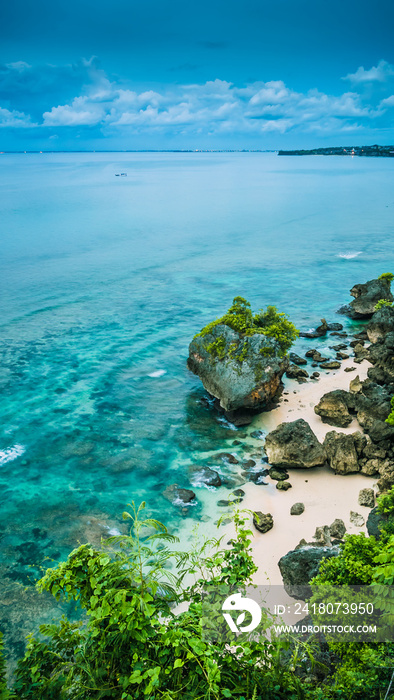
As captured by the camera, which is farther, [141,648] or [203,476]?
[203,476]

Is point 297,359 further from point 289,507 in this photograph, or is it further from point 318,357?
point 289,507

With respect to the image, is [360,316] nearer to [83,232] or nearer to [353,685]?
[353,685]

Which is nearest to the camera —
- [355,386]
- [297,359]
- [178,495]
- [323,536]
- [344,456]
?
[323,536]

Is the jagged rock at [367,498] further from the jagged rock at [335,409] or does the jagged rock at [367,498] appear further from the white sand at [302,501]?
the jagged rock at [335,409]

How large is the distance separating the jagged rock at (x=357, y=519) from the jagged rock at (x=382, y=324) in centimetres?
1929

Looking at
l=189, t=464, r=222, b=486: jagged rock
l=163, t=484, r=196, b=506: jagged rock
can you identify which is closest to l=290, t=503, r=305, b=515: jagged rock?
l=189, t=464, r=222, b=486: jagged rock

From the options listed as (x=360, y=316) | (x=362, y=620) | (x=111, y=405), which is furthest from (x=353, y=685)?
(x=360, y=316)

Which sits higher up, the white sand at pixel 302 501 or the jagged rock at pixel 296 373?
the jagged rock at pixel 296 373

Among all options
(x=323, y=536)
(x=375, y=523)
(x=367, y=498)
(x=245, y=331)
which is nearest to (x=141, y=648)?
(x=375, y=523)

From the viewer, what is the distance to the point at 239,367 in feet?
89.5

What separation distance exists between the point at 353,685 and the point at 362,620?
1581 mm

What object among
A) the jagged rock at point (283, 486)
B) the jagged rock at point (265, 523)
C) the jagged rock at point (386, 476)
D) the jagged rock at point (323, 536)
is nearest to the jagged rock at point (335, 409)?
the jagged rock at point (386, 476)

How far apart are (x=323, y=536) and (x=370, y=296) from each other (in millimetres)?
31041

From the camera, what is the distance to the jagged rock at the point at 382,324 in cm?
3594
